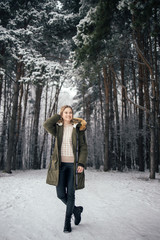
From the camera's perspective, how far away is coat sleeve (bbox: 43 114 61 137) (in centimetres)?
264

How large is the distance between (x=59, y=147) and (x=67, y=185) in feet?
2.03

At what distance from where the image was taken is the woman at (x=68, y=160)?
248cm

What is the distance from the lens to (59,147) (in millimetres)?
2621

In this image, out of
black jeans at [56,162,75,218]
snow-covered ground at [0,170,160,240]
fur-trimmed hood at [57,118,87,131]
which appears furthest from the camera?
fur-trimmed hood at [57,118,87,131]

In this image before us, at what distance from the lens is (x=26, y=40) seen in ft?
35.0

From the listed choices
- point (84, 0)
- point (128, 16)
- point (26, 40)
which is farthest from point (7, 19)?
point (128, 16)

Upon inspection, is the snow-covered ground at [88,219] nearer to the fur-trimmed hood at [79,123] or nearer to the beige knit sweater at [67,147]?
the beige knit sweater at [67,147]

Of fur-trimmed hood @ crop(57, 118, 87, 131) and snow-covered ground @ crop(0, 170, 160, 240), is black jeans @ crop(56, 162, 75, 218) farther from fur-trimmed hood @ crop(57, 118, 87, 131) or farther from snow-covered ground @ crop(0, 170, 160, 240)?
fur-trimmed hood @ crop(57, 118, 87, 131)

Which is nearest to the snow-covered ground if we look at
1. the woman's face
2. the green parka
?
the green parka

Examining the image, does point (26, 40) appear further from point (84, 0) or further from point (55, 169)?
point (55, 169)

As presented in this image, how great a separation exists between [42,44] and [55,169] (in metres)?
11.1

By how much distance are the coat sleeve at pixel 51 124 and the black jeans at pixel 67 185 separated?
1.88 feet

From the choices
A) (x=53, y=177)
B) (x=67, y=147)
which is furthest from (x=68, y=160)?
(x=53, y=177)

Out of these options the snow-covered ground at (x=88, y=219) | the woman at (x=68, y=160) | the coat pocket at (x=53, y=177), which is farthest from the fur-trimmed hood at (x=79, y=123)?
the snow-covered ground at (x=88, y=219)
